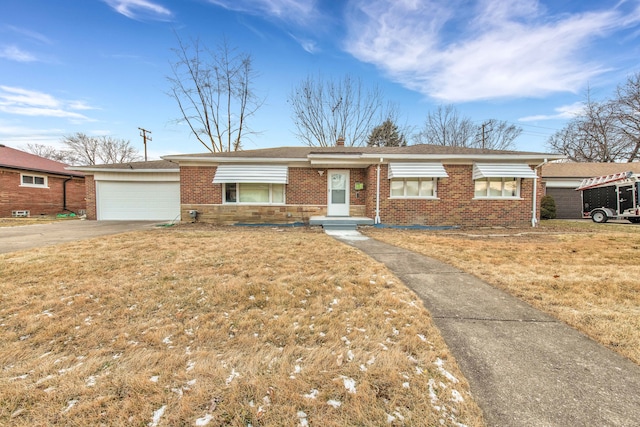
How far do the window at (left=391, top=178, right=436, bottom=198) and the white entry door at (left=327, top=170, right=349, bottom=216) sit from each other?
195 centimetres

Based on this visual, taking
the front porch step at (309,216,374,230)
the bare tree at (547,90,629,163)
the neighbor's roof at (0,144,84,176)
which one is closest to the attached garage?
the neighbor's roof at (0,144,84,176)

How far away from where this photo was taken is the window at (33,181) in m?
15.4

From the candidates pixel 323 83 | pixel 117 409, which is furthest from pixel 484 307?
pixel 323 83

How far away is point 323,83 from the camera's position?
20672 mm

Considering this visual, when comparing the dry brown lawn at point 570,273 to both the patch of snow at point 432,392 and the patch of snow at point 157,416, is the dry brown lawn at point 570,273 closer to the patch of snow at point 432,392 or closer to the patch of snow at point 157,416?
Result: the patch of snow at point 432,392

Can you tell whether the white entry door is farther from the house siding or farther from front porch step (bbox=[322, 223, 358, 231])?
front porch step (bbox=[322, 223, 358, 231])

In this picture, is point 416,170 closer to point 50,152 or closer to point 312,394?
point 312,394

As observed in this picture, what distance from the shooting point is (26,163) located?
1616 centimetres

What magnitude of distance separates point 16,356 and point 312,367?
242 cm

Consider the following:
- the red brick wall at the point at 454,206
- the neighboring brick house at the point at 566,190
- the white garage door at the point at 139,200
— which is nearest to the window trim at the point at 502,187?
the red brick wall at the point at 454,206

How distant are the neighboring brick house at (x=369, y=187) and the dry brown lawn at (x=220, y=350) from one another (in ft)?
21.7

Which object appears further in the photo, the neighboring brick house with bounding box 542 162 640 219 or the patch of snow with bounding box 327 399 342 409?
the neighboring brick house with bounding box 542 162 640 219

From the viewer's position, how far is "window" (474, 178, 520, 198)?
10586 millimetres

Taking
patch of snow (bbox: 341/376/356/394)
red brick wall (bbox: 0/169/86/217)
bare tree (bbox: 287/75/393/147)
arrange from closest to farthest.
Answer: patch of snow (bbox: 341/376/356/394), red brick wall (bbox: 0/169/86/217), bare tree (bbox: 287/75/393/147)
